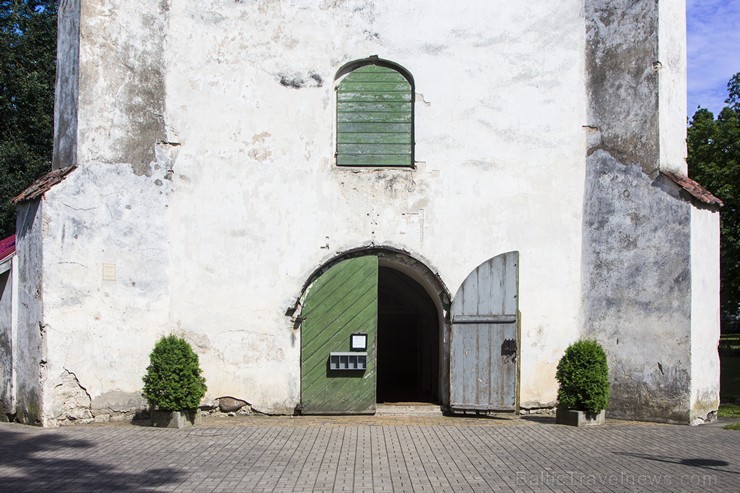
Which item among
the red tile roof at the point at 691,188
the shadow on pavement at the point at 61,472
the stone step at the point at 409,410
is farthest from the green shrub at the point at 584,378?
the shadow on pavement at the point at 61,472

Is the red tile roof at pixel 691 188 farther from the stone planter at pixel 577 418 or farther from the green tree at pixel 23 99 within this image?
the green tree at pixel 23 99

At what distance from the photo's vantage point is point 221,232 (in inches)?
443

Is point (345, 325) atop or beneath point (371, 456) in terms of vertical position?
atop

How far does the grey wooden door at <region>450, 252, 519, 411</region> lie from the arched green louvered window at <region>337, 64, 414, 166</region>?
7.20 feet

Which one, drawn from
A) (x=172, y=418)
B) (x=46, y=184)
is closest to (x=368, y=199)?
(x=172, y=418)

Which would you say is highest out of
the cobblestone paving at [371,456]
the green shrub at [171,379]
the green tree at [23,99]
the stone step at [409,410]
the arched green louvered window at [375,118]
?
the green tree at [23,99]

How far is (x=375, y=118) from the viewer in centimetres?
1160

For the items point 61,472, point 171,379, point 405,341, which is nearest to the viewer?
point 61,472

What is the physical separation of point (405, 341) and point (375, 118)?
700cm

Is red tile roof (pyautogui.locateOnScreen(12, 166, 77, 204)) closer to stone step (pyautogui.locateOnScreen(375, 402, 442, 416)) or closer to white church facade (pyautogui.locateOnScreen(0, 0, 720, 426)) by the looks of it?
white church facade (pyautogui.locateOnScreen(0, 0, 720, 426))

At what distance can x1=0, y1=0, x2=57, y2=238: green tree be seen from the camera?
20250mm

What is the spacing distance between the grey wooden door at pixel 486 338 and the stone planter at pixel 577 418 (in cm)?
74

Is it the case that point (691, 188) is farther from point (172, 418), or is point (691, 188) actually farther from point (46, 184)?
point (46, 184)

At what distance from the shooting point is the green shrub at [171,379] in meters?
10.1
